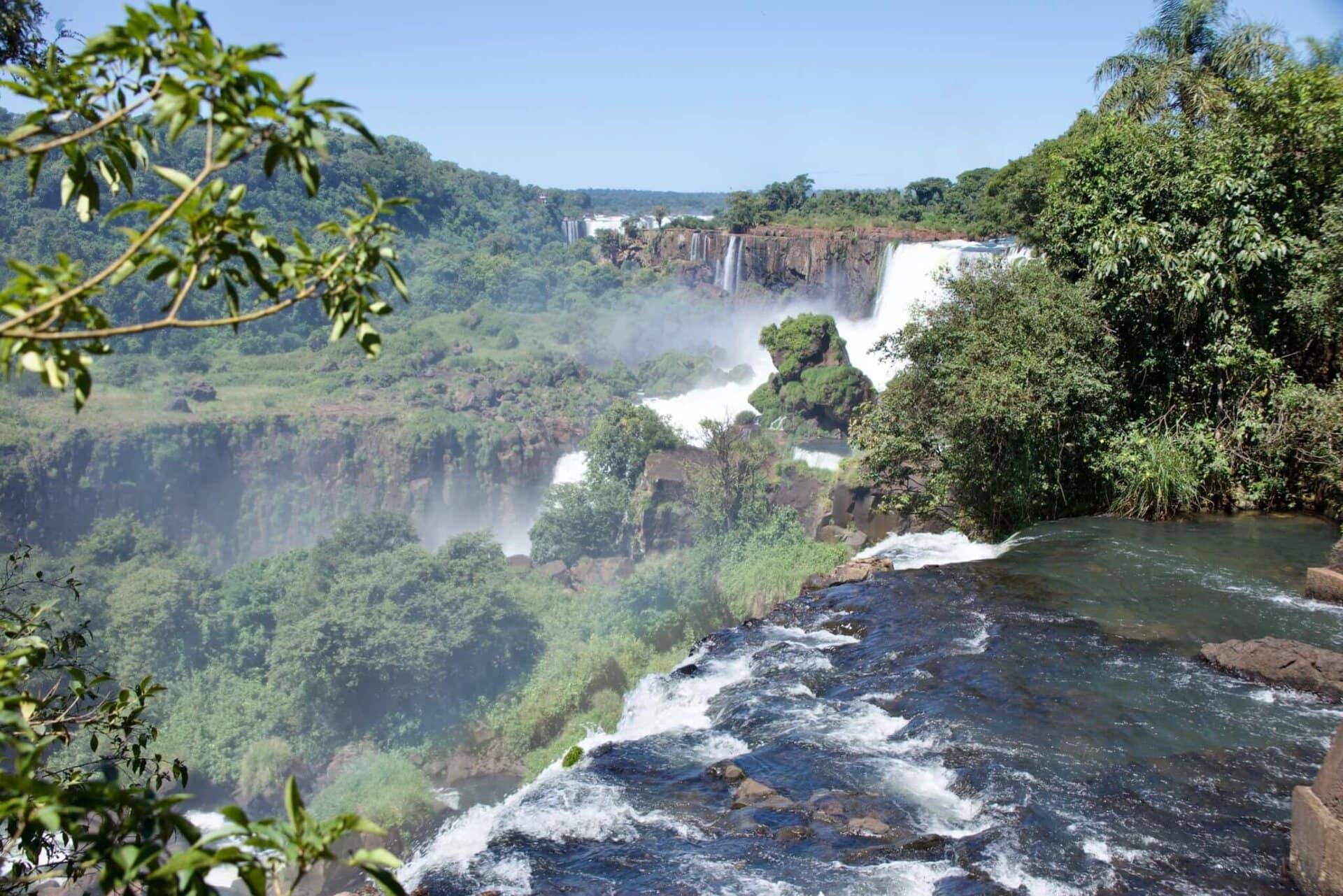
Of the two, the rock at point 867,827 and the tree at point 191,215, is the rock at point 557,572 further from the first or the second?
the tree at point 191,215

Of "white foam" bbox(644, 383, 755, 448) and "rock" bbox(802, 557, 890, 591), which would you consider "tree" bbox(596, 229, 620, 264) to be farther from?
"rock" bbox(802, 557, 890, 591)

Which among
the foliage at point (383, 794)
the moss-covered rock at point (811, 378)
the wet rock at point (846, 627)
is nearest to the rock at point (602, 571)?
the foliage at point (383, 794)

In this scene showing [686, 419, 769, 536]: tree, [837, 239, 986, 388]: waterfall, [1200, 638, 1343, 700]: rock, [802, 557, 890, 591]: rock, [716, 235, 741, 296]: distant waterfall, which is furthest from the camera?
[716, 235, 741, 296]: distant waterfall

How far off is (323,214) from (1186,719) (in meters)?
77.6

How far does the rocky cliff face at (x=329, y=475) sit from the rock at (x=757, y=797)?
37067 mm

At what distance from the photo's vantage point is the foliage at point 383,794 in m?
17.1

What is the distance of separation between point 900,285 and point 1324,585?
1089 inches

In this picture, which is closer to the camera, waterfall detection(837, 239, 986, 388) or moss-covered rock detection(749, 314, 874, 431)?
moss-covered rock detection(749, 314, 874, 431)

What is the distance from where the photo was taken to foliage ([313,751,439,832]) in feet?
56.2

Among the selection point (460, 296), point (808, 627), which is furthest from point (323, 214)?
point (808, 627)

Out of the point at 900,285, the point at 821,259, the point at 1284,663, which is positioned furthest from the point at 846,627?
the point at 821,259

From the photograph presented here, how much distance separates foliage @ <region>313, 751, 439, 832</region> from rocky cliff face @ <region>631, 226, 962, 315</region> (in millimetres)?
29559

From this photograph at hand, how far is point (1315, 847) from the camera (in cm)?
491

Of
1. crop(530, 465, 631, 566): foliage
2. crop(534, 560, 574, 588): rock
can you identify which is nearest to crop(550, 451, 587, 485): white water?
crop(530, 465, 631, 566): foliage
